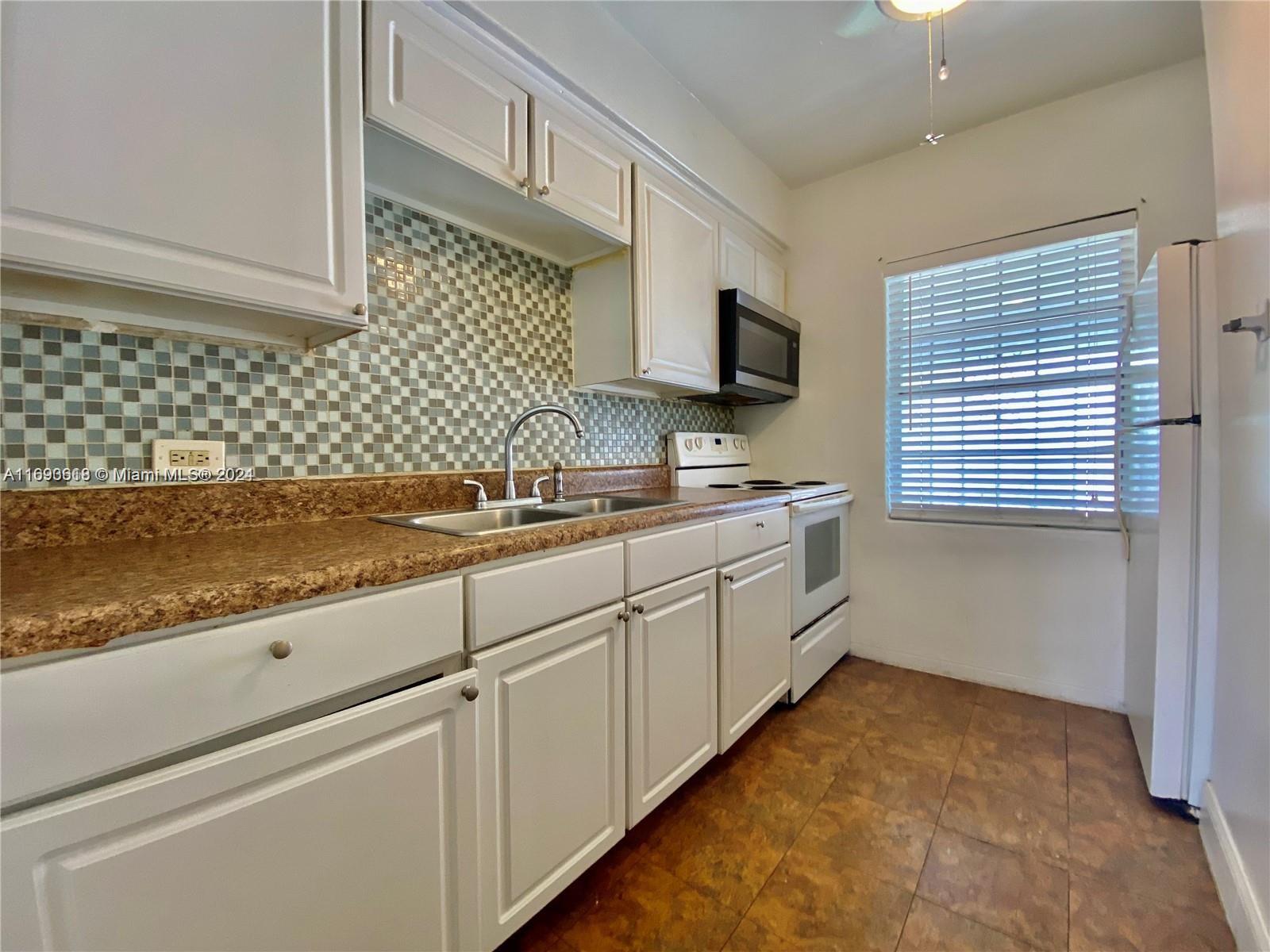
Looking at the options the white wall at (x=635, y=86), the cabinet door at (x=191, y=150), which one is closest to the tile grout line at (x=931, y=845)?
the cabinet door at (x=191, y=150)

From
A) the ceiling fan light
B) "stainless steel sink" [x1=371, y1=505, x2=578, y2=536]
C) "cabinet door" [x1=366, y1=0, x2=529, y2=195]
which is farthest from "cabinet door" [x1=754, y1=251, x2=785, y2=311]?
"stainless steel sink" [x1=371, y1=505, x2=578, y2=536]

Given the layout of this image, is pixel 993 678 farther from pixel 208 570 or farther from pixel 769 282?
pixel 208 570

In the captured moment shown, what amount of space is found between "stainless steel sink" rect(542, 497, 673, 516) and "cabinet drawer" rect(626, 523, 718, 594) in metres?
0.20

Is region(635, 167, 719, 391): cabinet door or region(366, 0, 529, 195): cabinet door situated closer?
region(366, 0, 529, 195): cabinet door

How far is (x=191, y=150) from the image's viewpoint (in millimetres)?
838

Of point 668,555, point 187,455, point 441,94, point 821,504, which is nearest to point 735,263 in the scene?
point 821,504

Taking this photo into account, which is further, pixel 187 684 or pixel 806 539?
pixel 806 539

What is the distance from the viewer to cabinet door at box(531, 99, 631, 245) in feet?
4.66

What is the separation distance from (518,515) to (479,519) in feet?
0.39

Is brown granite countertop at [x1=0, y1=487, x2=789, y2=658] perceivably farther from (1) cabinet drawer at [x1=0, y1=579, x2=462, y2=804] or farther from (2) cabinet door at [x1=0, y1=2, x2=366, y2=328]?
(2) cabinet door at [x1=0, y1=2, x2=366, y2=328]

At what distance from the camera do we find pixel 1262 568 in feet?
3.48

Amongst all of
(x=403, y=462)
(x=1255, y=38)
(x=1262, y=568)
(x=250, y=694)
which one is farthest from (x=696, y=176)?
(x=250, y=694)

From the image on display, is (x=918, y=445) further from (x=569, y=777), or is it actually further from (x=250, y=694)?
(x=250, y=694)

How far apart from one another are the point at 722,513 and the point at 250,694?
1.23 m
